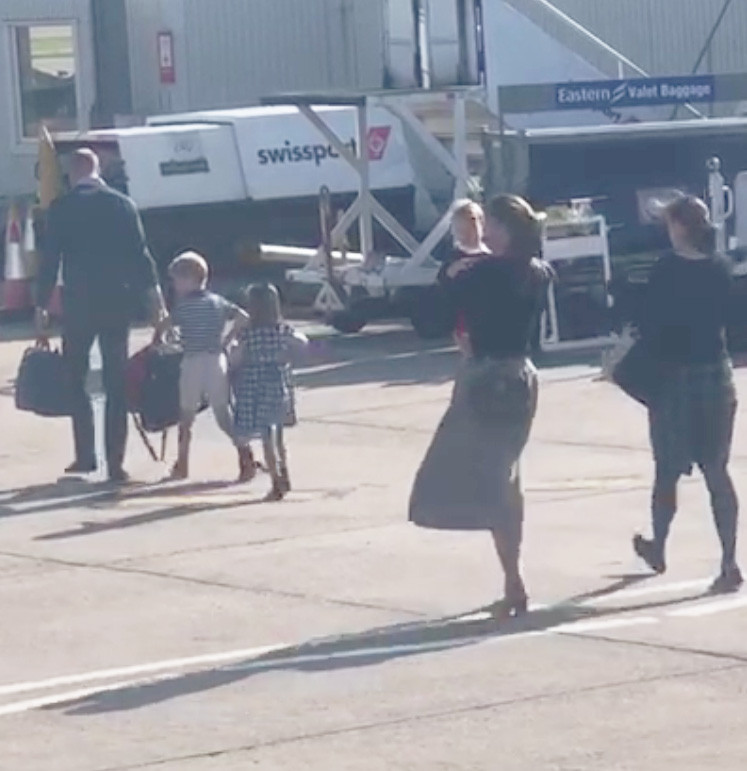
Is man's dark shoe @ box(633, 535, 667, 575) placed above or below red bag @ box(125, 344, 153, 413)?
below

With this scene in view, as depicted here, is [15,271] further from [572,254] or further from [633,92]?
[572,254]

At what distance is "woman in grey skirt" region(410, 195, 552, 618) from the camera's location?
9609 millimetres

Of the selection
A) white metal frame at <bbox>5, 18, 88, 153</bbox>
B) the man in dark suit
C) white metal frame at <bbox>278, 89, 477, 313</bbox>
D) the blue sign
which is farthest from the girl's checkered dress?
white metal frame at <bbox>5, 18, 88, 153</bbox>

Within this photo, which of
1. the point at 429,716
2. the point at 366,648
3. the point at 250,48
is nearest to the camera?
the point at 429,716

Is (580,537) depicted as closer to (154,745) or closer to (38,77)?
(154,745)

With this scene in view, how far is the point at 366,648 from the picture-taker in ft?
30.5

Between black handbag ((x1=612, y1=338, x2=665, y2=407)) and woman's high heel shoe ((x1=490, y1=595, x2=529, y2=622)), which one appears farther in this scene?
black handbag ((x1=612, y1=338, x2=665, y2=407))

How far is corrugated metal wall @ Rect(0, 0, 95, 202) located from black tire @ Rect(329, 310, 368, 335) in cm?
1132

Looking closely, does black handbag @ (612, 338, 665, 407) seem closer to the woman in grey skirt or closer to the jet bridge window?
the woman in grey skirt

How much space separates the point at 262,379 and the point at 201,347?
0.89 m

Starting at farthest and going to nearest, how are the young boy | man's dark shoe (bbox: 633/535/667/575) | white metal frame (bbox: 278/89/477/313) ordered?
white metal frame (bbox: 278/89/477/313) → the young boy → man's dark shoe (bbox: 633/535/667/575)

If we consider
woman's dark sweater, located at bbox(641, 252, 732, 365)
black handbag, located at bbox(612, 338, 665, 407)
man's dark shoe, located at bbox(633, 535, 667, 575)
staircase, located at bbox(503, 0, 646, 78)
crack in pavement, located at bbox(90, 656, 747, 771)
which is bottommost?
crack in pavement, located at bbox(90, 656, 747, 771)

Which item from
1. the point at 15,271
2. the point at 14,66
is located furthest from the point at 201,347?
the point at 14,66

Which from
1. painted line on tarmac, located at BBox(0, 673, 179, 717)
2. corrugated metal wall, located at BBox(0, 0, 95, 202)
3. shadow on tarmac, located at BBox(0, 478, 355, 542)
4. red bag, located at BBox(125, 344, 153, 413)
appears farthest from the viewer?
corrugated metal wall, located at BBox(0, 0, 95, 202)
